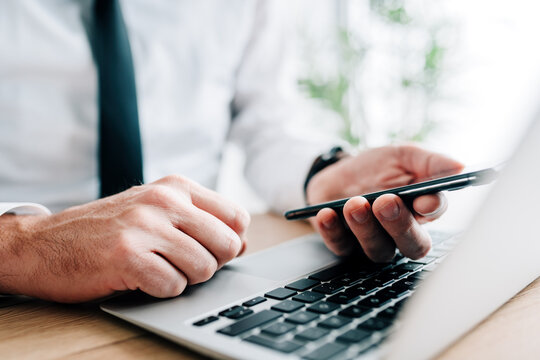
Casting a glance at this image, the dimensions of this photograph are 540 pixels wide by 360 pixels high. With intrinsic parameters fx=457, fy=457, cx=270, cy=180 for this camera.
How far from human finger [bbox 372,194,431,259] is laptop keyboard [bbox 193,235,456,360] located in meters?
0.03

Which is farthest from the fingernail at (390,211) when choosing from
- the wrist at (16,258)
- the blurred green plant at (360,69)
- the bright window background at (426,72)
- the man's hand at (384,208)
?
the blurred green plant at (360,69)

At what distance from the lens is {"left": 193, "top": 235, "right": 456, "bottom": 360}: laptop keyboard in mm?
296

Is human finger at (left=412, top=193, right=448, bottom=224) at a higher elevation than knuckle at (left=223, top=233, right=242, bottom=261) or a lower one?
higher

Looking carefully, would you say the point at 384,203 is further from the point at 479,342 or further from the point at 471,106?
the point at 471,106

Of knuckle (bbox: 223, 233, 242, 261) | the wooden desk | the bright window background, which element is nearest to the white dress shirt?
the wooden desk

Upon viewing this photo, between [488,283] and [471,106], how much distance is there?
1869 millimetres

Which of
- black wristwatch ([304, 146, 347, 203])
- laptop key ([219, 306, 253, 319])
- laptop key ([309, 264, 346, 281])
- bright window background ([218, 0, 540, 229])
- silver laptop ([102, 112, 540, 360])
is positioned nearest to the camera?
silver laptop ([102, 112, 540, 360])

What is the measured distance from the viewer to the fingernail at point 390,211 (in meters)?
0.47

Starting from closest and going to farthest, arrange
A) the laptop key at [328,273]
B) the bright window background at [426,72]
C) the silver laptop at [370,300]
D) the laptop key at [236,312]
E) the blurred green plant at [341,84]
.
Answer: the silver laptop at [370,300], the laptop key at [236,312], the laptop key at [328,273], the bright window background at [426,72], the blurred green plant at [341,84]

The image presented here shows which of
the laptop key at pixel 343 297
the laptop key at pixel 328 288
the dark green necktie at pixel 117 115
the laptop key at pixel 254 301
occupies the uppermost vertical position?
the dark green necktie at pixel 117 115

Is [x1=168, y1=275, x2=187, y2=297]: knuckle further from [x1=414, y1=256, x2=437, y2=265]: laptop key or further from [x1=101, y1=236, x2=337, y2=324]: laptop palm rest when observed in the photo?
[x1=414, y1=256, x2=437, y2=265]: laptop key

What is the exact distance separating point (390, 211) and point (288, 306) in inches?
6.7

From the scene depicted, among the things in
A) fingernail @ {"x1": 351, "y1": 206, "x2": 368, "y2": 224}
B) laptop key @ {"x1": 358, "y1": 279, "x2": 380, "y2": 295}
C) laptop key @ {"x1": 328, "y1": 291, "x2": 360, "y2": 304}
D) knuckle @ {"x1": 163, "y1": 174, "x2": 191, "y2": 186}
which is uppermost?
knuckle @ {"x1": 163, "y1": 174, "x2": 191, "y2": 186}

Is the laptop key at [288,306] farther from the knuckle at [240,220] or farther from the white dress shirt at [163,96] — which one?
the white dress shirt at [163,96]
